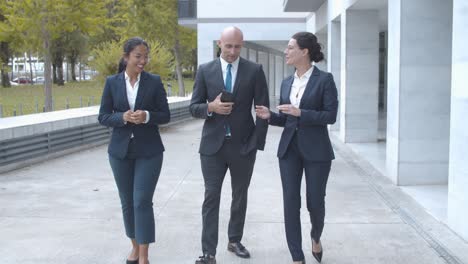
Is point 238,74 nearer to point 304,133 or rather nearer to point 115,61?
point 304,133

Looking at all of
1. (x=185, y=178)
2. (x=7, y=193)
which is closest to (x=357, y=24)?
(x=185, y=178)

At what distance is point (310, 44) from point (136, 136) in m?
→ 1.57

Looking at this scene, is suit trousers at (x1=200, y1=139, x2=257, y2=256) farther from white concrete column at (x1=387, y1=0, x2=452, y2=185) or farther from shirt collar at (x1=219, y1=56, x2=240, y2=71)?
white concrete column at (x1=387, y1=0, x2=452, y2=185)

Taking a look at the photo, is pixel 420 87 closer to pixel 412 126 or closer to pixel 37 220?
pixel 412 126

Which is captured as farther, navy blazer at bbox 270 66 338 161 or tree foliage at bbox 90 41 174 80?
tree foliage at bbox 90 41 174 80

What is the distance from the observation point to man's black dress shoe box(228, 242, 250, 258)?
5542 mm

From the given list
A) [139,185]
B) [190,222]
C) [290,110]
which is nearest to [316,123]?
[290,110]

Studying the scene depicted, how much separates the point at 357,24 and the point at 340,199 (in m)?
7.25

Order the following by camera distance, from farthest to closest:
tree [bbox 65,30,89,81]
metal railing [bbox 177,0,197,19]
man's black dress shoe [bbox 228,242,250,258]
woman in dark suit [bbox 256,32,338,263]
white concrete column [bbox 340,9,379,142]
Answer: tree [bbox 65,30,89,81]
metal railing [bbox 177,0,197,19]
white concrete column [bbox 340,9,379,142]
man's black dress shoe [bbox 228,242,250,258]
woman in dark suit [bbox 256,32,338,263]

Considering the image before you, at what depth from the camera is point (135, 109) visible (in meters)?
5.16

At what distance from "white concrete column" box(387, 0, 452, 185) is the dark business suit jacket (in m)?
4.12

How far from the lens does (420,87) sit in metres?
8.79

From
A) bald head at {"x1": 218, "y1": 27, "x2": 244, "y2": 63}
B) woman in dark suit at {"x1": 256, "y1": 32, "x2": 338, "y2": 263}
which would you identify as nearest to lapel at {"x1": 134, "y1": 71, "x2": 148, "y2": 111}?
bald head at {"x1": 218, "y1": 27, "x2": 244, "y2": 63}

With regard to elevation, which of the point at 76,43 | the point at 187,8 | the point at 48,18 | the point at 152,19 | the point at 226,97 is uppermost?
the point at 76,43
